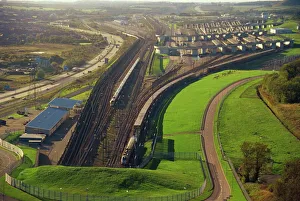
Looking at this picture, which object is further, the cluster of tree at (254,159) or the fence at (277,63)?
the fence at (277,63)

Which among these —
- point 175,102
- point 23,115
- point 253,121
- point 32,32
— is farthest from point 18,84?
point 32,32

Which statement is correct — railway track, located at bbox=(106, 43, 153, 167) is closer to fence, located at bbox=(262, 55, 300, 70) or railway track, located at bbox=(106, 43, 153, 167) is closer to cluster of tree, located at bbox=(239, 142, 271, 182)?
Result: cluster of tree, located at bbox=(239, 142, 271, 182)

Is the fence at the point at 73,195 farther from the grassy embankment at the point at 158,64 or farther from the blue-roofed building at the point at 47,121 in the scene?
the grassy embankment at the point at 158,64

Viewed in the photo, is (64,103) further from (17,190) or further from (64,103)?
(17,190)

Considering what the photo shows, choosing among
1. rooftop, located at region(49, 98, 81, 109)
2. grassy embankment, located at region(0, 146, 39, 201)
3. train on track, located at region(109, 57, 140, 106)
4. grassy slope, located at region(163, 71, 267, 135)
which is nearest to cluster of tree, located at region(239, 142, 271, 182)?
grassy slope, located at region(163, 71, 267, 135)

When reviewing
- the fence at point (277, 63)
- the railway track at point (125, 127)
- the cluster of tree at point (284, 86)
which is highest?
the cluster of tree at point (284, 86)

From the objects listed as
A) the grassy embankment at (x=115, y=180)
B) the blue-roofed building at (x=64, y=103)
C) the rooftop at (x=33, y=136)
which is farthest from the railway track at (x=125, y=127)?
the rooftop at (x=33, y=136)
